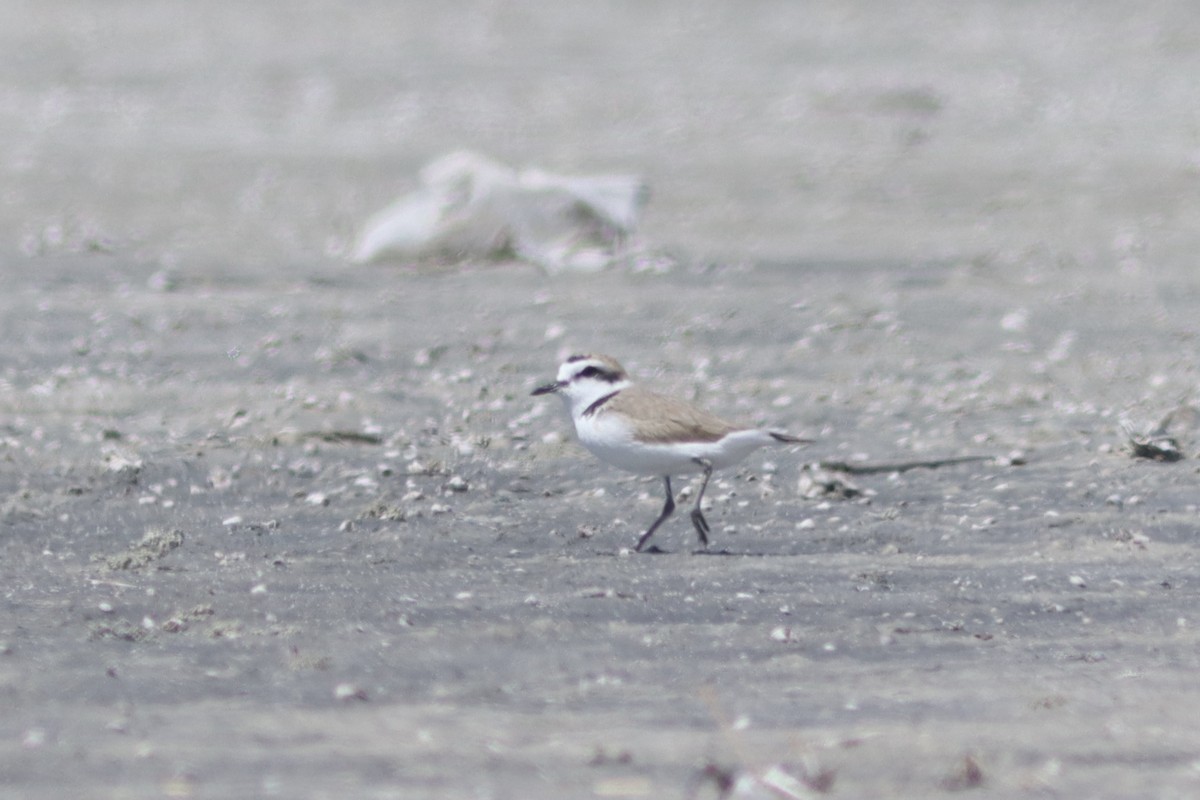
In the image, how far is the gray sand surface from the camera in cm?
466

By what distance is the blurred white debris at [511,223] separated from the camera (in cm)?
1154

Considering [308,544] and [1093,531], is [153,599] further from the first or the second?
[1093,531]

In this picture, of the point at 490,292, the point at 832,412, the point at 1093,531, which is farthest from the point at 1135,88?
the point at 1093,531

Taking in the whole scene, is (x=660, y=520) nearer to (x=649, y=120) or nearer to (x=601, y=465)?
(x=601, y=465)

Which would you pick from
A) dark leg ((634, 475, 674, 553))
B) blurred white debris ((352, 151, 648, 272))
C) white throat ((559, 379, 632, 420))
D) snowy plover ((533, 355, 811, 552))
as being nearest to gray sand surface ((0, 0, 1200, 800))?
dark leg ((634, 475, 674, 553))

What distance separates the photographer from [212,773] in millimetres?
4312

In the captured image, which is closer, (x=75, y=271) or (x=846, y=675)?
(x=846, y=675)

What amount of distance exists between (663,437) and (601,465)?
1411mm

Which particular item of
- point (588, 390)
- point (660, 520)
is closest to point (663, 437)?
point (660, 520)

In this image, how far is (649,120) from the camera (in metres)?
17.1

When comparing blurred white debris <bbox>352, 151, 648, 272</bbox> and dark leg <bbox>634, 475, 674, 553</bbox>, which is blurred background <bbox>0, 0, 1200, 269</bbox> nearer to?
blurred white debris <bbox>352, 151, 648, 272</bbox>

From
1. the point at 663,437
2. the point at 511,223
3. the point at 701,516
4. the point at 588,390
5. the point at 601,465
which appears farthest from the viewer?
the point at 511,223

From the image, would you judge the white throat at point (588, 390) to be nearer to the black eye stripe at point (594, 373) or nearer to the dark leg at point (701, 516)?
the black eye stripe at point (594, 373)

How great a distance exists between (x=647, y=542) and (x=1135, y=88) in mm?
12530
